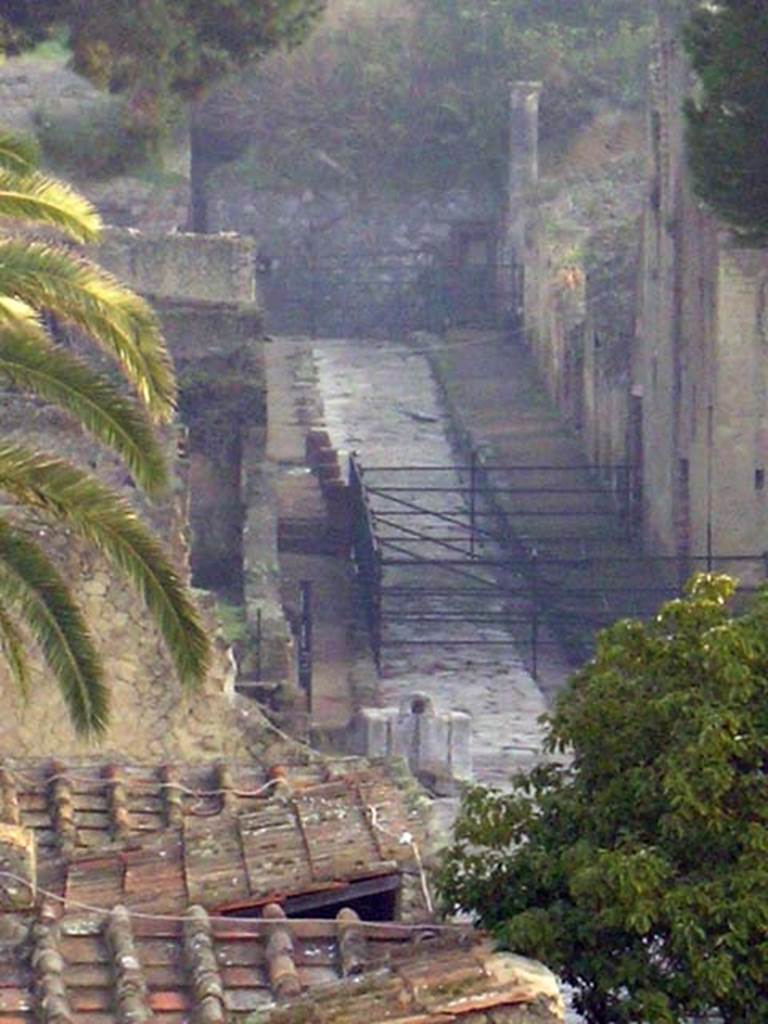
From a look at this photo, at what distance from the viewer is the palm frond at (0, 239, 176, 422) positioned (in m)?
12.9

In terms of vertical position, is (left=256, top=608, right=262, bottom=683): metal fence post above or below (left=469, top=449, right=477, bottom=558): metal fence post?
above

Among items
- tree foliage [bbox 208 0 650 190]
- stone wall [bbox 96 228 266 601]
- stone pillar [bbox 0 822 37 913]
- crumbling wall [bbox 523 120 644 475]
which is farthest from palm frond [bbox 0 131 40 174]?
tree foliage [bbox 208 0 650 190]

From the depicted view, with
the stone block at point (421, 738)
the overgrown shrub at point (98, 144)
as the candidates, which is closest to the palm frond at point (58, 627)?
the stone block at point (421, 738)

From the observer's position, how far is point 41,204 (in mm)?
13141

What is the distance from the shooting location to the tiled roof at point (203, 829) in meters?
11.2

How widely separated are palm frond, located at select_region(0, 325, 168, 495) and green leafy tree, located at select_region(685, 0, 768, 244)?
1313 cm

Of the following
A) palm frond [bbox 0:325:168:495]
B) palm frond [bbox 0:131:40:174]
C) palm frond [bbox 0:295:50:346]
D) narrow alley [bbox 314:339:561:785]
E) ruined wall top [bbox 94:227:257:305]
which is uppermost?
palm frond [bbox 0:131:40:174]

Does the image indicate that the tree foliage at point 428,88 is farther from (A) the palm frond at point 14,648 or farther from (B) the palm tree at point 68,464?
(A) the palm frond at point 14,648

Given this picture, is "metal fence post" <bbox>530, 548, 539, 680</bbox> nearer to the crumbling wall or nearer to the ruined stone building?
the ruined stone building

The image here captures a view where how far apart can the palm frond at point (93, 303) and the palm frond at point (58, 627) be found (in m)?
0.88

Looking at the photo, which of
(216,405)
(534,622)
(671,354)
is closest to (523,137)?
(671,354)

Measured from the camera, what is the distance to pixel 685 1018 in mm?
10523

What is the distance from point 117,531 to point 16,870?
2561 millimetres

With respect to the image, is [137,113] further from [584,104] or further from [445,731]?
[584,104]
